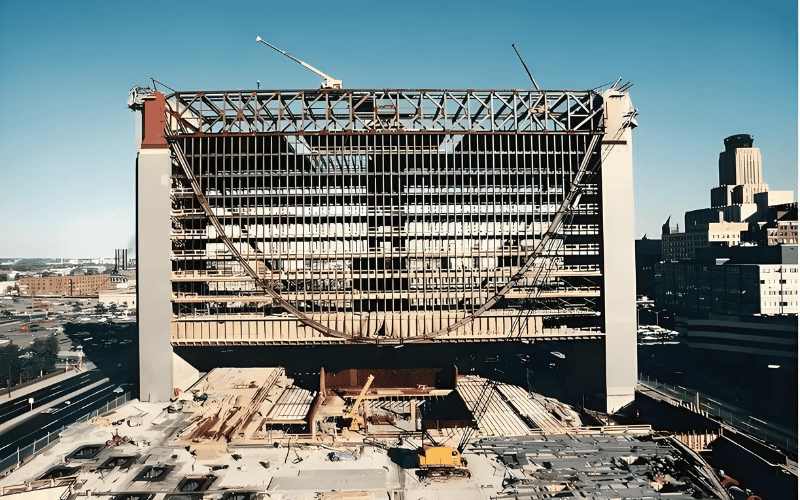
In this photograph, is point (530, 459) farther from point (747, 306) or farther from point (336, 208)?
point (747, 306)

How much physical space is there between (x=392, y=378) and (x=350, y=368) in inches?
211

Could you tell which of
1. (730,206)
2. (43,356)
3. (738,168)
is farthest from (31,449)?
(738,168)

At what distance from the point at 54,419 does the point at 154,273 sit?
24.9m

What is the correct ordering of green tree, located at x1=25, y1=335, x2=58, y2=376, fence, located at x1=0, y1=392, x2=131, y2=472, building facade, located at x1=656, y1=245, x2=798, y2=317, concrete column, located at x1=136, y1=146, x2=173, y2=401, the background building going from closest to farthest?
fence, located at x1=0, y1=392, x2=131, y2=472
concrete column, located at x1=136, y1=146, x2=173, y2=401
green tree, located at x1=25, y1=335, x2=58, y2=376
building facade, located at x1=656, y1=245, x2=798, y2=317
the background building

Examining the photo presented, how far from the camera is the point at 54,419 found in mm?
61938

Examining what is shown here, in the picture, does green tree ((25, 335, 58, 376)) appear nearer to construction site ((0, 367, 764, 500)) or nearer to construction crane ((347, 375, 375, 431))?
construction site ((0, 367, 764, 500))

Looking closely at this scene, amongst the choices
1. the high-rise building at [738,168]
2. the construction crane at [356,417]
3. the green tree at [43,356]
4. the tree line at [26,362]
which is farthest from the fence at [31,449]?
the high-rise building at [738,168]

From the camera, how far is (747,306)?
94.0 metres

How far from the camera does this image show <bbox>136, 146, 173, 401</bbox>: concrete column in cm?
5519

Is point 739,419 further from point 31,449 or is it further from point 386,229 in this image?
point 31,449

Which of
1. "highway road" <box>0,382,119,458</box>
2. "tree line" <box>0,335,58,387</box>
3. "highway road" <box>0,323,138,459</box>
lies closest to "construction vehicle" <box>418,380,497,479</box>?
"highway road" <box>0,323,138,459</box>

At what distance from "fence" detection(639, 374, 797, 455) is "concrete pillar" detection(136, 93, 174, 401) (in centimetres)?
5785

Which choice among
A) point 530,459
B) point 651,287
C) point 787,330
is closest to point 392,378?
point 530,459

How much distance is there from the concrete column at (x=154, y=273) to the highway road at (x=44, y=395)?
23.4 meters
